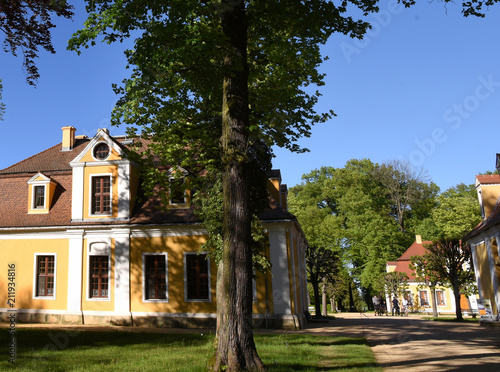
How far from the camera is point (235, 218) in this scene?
8070 mm

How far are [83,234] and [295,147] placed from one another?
1237cm

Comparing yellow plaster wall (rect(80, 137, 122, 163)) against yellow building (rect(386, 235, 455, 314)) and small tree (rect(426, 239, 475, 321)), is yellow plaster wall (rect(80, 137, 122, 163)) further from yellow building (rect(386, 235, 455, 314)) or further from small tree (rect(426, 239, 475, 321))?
yellow building (rect(386, 235, 455, 314))

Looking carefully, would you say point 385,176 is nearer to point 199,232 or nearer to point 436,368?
point 199,232

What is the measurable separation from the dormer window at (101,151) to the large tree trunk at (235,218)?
14337mm

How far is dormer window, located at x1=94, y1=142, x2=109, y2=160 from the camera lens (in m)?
21.6

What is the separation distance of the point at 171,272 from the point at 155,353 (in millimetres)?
9696

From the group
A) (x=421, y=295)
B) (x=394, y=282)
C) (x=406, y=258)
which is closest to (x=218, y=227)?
(x=394, y=282)

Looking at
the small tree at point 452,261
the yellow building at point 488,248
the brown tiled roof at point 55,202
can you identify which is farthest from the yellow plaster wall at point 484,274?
the brown tiled roof at point 55,202

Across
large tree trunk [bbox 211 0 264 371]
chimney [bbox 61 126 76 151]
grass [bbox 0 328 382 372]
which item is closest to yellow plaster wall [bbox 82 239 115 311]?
grass [bbox 0 328 382 372]

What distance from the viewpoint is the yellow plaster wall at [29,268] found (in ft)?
67.6

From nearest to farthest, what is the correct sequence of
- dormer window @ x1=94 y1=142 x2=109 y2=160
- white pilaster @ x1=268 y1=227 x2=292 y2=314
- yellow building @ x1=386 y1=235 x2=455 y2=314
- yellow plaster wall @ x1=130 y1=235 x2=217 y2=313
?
1. white pilaster @ x1=268 y1=227 x2=292 y2=314
2. yellow plaster wall @ x1=130 y1=235 x2=217 y2=313
3. dormer window @ x1=94 y1=142 x2=109 y2=160
4. yellow building @ x1=386 y1=235 x2=455 y2=314

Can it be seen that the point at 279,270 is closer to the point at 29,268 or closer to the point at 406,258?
the point at 29,268

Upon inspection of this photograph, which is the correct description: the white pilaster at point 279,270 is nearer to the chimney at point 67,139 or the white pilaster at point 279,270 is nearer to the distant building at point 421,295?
the chimney at point 67,139

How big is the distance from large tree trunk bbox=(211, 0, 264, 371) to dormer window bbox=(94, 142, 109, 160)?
14.3 metres
